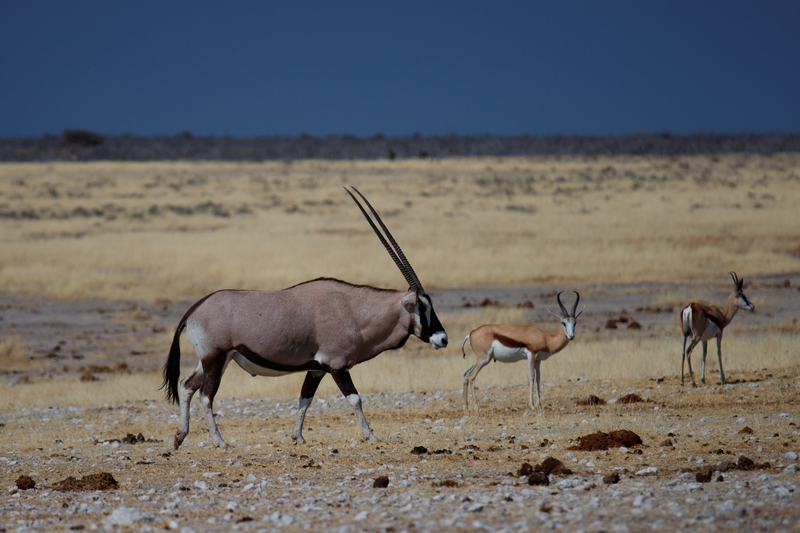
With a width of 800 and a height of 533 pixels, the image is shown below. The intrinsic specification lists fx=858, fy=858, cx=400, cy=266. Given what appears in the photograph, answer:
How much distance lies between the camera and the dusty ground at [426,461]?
20.6 ft

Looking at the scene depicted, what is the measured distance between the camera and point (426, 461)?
875 centimetres

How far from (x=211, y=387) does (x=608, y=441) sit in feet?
15.1

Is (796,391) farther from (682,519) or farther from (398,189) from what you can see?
(398,189)

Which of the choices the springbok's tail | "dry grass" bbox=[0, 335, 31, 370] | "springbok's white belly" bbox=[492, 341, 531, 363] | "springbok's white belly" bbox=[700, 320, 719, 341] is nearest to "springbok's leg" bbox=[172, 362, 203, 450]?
"springbok's white belly" bbox=[492, 341, 531, 363]

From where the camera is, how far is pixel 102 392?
15812mm

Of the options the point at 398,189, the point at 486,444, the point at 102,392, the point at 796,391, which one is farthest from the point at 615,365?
the point at 398,189

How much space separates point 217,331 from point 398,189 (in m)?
52.3

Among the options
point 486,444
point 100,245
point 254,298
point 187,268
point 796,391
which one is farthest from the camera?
point 100,245

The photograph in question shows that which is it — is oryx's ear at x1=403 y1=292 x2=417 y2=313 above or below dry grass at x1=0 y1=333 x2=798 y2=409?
above

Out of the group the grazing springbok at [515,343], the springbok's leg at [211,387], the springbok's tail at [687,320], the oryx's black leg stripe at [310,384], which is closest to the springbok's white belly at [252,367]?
the springbok's leg at [211,387]

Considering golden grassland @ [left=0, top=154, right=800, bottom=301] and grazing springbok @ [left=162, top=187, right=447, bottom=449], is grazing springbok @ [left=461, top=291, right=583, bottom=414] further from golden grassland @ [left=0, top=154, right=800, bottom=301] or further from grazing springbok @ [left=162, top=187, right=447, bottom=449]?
golden grassland @ [left=0, top=154, right=800, bottom=301]

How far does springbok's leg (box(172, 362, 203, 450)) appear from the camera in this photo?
402 inches

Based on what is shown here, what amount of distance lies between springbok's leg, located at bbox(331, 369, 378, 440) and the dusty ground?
174mm


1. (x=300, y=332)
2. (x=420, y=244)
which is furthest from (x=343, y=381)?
(x=420, y=244)
